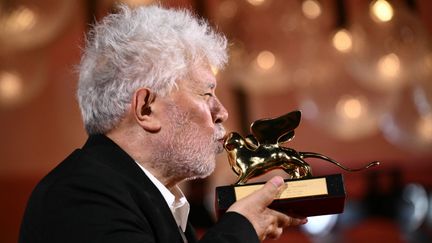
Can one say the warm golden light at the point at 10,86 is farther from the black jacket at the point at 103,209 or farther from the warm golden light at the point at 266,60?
the black jacket at the point at 103,209

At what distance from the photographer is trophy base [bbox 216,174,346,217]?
170 centimetres

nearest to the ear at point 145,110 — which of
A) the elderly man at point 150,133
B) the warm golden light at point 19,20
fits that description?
the elderly man at point 150,133

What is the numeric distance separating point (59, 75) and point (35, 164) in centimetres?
51

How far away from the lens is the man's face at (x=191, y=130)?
1.74m

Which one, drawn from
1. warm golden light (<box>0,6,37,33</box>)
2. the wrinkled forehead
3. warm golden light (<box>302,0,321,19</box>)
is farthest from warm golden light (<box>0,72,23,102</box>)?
the wrinkled forehead

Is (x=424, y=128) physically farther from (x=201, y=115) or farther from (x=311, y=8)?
(x=201, y=115)

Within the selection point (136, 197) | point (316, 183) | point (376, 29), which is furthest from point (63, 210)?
point (376, 29)

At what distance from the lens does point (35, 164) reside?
17.2 ft

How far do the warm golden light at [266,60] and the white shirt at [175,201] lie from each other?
1.60m

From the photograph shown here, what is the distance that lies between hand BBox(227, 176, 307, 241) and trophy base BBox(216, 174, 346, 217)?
0.12 ft

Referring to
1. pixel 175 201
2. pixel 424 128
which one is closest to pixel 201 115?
pixel 175 201

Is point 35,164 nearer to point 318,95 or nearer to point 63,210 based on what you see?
point 318,95

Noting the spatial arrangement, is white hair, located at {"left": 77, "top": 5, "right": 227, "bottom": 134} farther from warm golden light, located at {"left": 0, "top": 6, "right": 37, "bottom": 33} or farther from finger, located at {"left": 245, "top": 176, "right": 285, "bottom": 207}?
warm golden light, located at {"left": 0, "top": 6, "right": 37, "bottom": 33}

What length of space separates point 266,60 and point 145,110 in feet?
5.47
